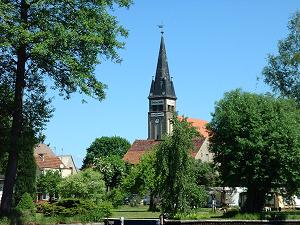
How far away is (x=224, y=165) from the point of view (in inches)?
1784

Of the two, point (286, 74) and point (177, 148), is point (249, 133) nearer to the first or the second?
point (177, 148)

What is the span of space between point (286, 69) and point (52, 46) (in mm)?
29007

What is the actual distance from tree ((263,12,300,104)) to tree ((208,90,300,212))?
16.6 ft

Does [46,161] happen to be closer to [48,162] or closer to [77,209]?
[48,162]

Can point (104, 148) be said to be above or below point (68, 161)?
above

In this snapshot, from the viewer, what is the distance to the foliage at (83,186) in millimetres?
72688

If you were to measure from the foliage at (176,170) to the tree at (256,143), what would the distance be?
15.8 ft

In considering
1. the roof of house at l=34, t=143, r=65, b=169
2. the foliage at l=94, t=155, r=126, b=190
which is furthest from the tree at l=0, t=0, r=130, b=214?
the foliage at l=94, t=155, r=126, b=190

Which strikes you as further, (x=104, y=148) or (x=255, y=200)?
(x=104, y=148)

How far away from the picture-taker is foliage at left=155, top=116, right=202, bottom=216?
129ft

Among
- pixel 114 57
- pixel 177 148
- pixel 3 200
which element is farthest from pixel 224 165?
pixel 3 200

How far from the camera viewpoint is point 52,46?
28.2m

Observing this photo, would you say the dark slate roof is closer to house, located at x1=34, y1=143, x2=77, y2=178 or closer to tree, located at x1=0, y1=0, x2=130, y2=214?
house, located at x1=34, y1=143, x2=77, y2=178

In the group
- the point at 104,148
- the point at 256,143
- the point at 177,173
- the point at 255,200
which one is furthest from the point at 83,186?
the point at 104,148
